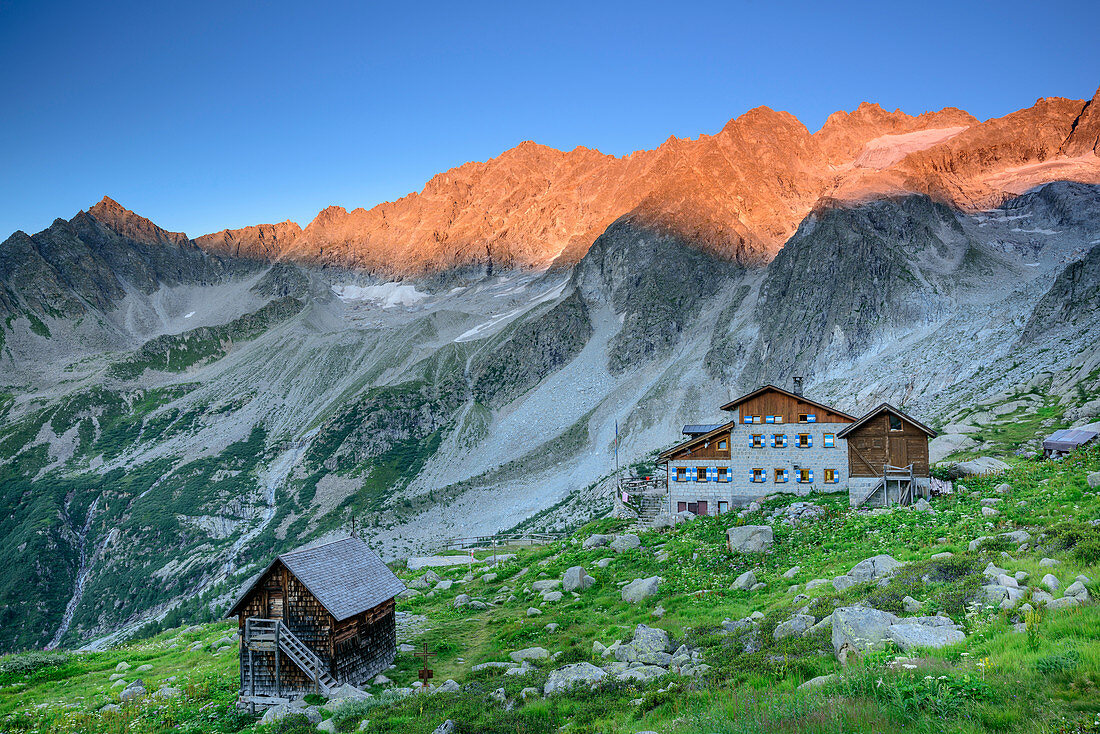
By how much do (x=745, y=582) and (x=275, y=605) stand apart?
18681mm

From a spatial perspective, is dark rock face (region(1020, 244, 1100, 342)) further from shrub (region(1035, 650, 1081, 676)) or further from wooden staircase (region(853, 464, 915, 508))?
shrub (region(1035, 650, 1081, 676))

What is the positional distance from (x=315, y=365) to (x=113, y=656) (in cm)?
13613

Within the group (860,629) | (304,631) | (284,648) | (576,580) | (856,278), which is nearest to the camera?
(860,629)

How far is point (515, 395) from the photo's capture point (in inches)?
5418

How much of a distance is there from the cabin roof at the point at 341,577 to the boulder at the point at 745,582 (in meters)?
14.4

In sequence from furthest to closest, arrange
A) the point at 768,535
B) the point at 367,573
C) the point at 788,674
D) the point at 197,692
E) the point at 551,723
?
the point at 768,535, the point at 367,573, the point at 197,692, the point at 551,723, the point at 788,674

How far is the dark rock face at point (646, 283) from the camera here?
135 meters

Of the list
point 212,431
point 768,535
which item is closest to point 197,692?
point 768,535

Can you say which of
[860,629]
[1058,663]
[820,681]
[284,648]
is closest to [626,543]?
[284,648]

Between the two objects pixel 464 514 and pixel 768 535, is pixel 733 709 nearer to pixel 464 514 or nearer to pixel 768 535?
pixel 768 535

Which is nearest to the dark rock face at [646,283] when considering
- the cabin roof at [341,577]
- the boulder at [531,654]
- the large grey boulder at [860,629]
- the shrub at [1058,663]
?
the cabin roof at [341,577]

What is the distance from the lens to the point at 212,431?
14788 centimetres

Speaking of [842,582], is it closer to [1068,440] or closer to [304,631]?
[304,631]

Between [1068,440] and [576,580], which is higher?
[1068,440]
